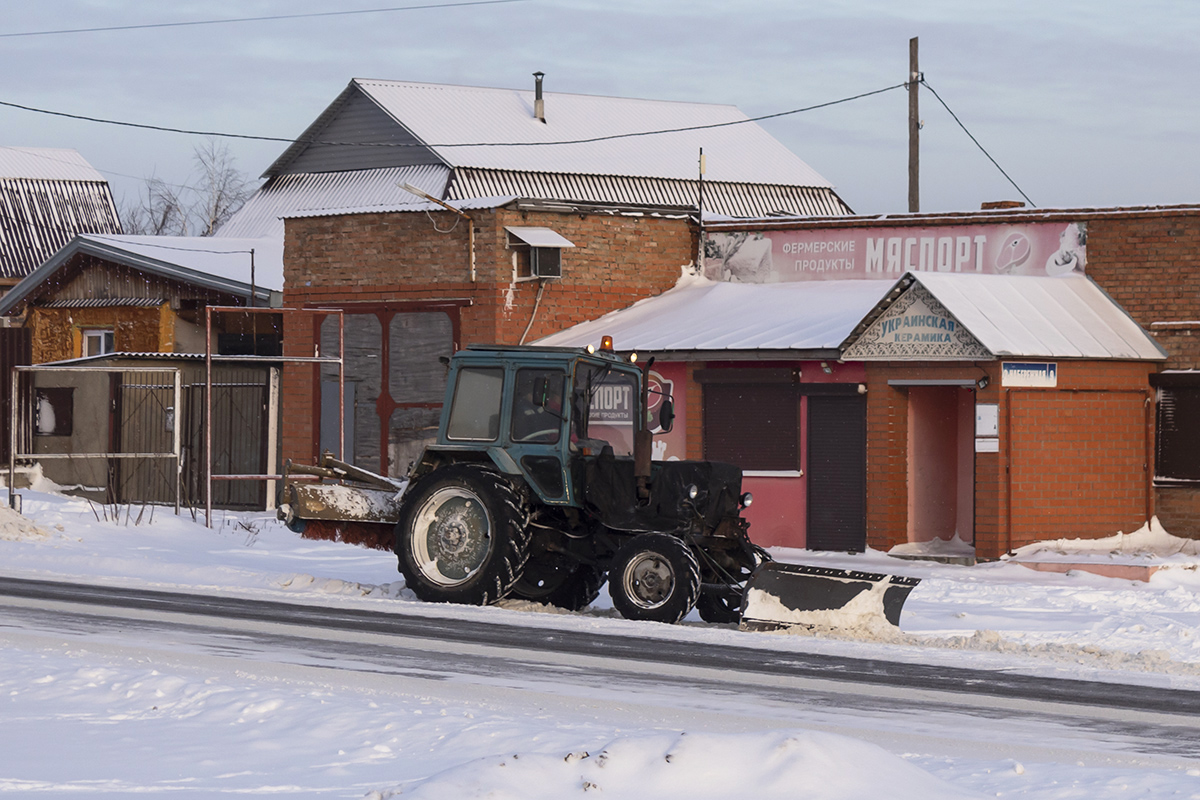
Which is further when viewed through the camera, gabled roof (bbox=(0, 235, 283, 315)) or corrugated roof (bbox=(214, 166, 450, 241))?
corrugated roof (bbox=(214, 166, 450, 241))

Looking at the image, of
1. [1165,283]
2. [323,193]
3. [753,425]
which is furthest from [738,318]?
[323,193]

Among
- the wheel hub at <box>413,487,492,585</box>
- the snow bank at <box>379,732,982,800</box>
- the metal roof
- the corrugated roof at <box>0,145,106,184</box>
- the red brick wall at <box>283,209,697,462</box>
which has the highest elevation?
the corrugated roof at <box>0,145,106,184</box>

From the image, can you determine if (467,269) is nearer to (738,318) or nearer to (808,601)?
(738,318)

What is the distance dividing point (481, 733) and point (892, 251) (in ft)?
56.7

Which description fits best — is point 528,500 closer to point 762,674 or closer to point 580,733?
point 762,674

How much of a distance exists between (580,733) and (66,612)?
6775 mm

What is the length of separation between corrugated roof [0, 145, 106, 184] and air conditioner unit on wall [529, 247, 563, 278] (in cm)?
2593

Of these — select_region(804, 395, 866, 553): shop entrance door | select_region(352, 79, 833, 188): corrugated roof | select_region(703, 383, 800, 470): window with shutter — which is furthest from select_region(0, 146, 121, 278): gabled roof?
select_region(804, 395, 866, 553): shop entrance door

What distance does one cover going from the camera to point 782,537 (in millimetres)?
22734

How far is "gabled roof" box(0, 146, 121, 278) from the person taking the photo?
1742 inches

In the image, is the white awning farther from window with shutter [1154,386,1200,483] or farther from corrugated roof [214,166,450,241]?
corrugated roof [214,166,450,241]

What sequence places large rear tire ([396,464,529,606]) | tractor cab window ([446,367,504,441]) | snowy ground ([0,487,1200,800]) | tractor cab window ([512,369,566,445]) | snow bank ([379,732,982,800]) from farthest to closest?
tractor cab window ([446,367,504,441]) → tractor cab window ([512,369,566,445]) → large rear tire ([396,464,529,606]) → snowy ground ([0,487,1200,800]) → snow bank ([379,732,982,800])

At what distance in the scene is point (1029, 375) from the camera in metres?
20.6

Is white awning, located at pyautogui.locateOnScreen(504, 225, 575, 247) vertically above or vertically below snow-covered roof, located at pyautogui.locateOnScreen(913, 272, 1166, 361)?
above
